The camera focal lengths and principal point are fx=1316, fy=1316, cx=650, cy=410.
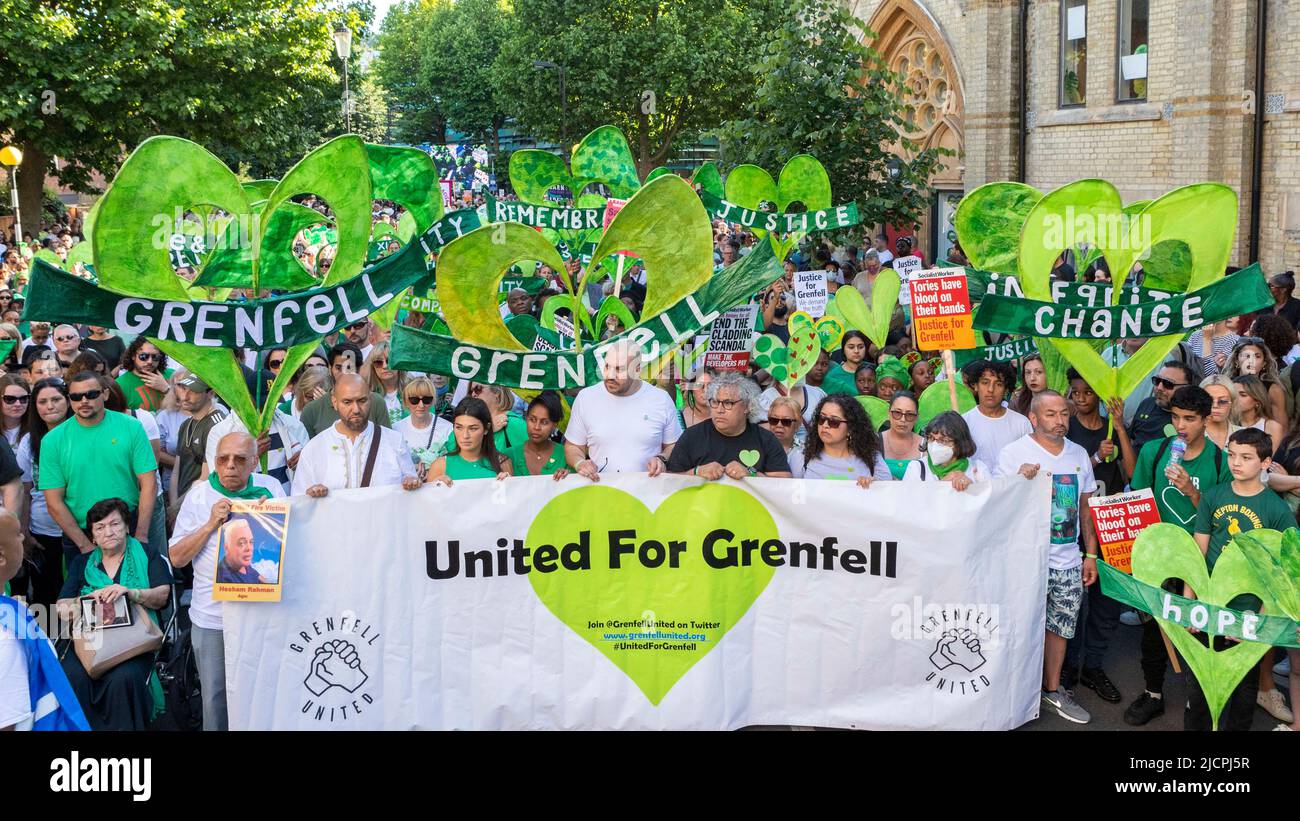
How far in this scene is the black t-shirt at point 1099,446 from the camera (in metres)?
7.49

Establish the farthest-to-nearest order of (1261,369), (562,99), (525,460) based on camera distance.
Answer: (562,99), (1261,369), (525,460)

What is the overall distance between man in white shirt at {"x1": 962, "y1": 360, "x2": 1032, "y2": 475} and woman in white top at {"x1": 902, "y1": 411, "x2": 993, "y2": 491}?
2.46ft

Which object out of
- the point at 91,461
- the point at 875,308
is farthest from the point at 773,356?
the point at 91,461

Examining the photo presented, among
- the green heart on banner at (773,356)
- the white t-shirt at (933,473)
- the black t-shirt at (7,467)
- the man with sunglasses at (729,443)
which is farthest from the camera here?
the green heart on banner at (773,356)

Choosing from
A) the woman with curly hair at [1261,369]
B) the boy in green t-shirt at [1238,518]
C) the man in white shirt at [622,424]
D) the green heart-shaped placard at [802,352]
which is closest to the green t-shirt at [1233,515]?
the boy in green t-shirt at [1238,518]

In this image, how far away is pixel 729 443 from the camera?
6.33 m

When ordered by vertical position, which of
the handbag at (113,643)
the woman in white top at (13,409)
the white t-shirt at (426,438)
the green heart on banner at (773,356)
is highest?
the green heart on banner at (773,356)

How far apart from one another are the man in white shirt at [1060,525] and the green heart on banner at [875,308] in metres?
3.89

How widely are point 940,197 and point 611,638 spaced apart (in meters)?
20.6

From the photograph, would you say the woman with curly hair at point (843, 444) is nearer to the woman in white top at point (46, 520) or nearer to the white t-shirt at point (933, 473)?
the white t-shirt at point (933, 473)

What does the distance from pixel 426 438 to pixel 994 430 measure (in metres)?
3.19

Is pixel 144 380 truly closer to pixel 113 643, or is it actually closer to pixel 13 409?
pixel 13 409
